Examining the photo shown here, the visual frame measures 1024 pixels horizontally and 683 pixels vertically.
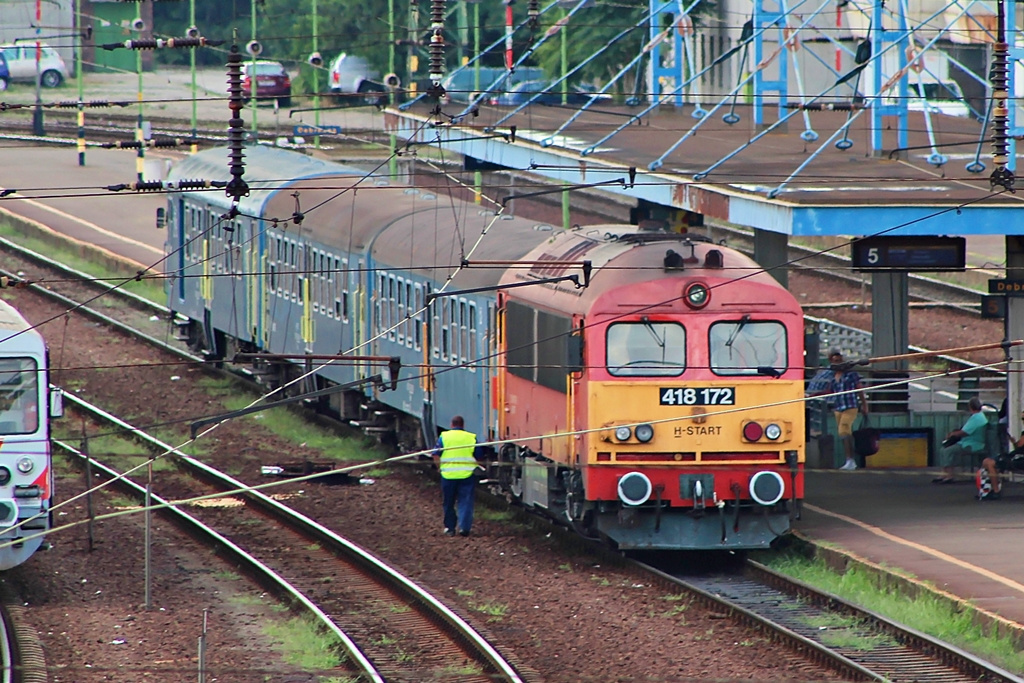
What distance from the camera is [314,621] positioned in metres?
14.8

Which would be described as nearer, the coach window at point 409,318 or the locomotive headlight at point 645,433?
the locomotive headlight at point 645,433

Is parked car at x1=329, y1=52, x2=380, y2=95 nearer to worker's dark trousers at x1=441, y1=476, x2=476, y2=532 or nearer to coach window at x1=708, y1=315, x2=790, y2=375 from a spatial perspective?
worker's dark trousers at x1=441, y1=476, x2=476, y2=532

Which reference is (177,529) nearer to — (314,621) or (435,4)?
(314,621)

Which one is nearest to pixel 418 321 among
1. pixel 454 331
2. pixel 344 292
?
pixel 454 331

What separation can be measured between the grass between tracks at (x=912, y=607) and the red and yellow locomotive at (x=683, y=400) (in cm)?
51

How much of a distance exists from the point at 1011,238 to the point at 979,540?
4695 millimetres

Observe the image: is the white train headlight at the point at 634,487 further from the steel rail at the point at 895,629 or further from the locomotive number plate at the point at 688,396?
the steel rail at the point at 895,629

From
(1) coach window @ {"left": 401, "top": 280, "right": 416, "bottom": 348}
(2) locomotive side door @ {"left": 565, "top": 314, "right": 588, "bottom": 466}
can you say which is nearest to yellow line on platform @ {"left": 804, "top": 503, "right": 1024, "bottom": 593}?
(2) locomotive side door @ {"left": 565, "top": 314, "right": 588, "bottom": 466}

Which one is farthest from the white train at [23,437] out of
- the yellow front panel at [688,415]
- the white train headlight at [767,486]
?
the white train headlight at [767,486]

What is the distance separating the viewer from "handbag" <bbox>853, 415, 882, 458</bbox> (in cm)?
2058

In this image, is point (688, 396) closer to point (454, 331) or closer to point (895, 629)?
Answer: point (895, 629)

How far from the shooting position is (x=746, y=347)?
16.1m

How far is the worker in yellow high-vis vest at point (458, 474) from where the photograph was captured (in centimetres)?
1770

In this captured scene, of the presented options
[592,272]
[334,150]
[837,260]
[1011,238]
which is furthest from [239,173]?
[334,150]
